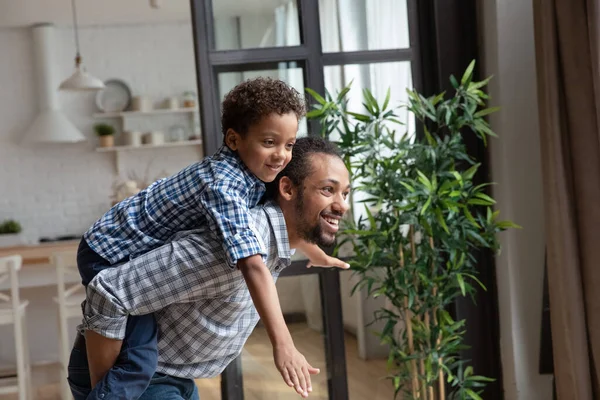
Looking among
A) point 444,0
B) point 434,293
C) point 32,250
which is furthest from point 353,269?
point 32,250

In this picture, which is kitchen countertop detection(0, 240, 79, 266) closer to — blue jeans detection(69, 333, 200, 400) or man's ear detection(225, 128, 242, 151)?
blue jeans detection(69, 333, 200, 400)

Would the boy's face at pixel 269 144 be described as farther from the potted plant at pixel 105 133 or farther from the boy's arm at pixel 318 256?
the potted plant at pixel 105 133

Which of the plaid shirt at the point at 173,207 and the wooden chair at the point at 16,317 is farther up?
the plaid shirt at the point at 173,207

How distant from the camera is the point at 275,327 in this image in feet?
4.36

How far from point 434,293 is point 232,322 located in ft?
5.17

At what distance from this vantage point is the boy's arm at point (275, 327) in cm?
129

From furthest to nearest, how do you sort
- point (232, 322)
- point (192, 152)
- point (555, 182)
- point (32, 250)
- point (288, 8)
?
point (192, 152) → point (32, 250) → point (288, 8) → point (555, 182) → point (232, 322)

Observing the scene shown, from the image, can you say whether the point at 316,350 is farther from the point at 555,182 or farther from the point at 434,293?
the point at 555,182

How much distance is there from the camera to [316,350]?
3.19m

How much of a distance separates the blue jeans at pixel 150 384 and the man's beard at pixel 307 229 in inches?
14.1

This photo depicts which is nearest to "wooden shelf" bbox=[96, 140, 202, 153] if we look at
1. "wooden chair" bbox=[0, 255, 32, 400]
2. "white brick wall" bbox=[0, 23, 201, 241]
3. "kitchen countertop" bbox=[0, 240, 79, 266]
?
"white brick wall" bbox=[0, 23, 201, 241]

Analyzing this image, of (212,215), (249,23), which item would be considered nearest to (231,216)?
(212,215)

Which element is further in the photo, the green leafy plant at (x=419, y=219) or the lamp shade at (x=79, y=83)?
the lamp shade at (x=79, y=83)

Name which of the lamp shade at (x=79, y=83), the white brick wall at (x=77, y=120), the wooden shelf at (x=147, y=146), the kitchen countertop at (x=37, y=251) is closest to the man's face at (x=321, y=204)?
the kitchen countertop at (x=37, y=251)
